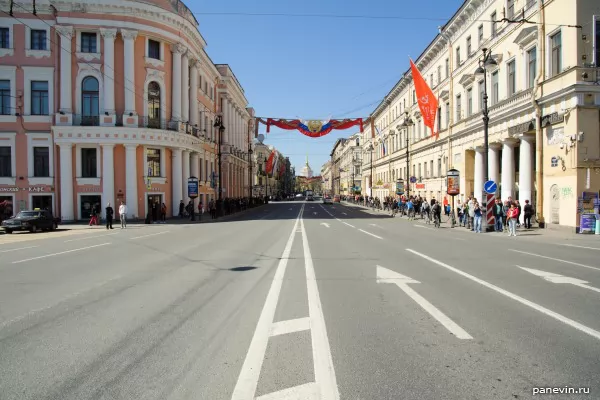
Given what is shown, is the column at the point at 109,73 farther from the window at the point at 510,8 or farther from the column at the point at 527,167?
the column at the point at 527,167

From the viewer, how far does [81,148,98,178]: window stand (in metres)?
37.4

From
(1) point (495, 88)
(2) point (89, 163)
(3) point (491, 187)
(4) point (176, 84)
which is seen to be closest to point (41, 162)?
(2) point (89, 163)

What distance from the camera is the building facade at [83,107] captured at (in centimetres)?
3628

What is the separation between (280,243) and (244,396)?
1383 cm

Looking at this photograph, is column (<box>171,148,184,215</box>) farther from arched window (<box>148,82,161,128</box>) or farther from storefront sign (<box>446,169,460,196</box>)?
storefront sign (<box>446,169,460,196</box>)

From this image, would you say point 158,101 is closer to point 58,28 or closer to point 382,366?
point 58,28

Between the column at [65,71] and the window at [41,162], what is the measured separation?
4.00 metres

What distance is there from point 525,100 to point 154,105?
30582mm

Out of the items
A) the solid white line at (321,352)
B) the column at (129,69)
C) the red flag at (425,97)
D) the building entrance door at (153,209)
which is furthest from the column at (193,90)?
the solid white line at (321,352)

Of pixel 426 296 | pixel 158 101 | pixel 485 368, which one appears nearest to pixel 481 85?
pixel 158 101

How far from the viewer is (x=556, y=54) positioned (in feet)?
77.7

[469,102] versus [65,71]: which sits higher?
[65,71]

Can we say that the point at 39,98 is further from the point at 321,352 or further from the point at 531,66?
the point at 321,352

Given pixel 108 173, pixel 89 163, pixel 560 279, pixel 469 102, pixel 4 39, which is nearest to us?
pixel 560 279
